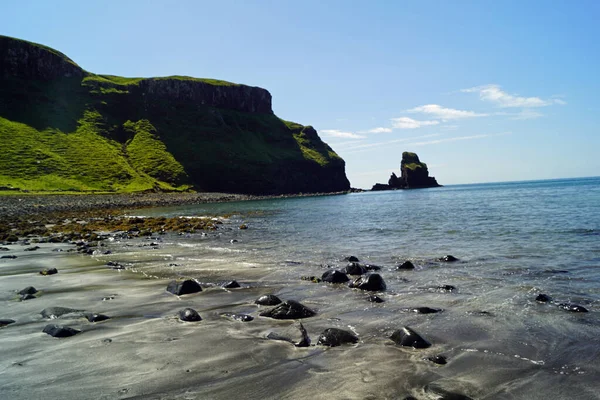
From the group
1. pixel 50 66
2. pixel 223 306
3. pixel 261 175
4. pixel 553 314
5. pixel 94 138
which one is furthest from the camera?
pixel 261 175

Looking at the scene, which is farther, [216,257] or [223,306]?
[216,257]

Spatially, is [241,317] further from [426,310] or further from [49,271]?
[49,271]

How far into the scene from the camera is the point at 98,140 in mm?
155250

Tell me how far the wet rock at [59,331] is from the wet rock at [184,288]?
12.9ft

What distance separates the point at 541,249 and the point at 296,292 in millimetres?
14514

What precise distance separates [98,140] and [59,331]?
17043 centimetres

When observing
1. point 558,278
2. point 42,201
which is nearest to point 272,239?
point 558,278

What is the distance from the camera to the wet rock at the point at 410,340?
24.3 feet

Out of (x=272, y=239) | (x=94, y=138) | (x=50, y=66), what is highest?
(x=50, y=66)

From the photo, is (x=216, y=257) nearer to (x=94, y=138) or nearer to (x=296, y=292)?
(x=296, y=292)

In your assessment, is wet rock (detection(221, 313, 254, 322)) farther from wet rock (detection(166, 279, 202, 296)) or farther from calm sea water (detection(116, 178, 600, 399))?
wet rock (detection(166, 279, 202, 296))

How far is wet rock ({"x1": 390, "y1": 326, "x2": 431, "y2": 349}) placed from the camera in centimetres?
740

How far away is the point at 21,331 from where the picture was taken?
830 cm

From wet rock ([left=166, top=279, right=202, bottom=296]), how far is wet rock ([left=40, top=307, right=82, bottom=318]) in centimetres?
292
